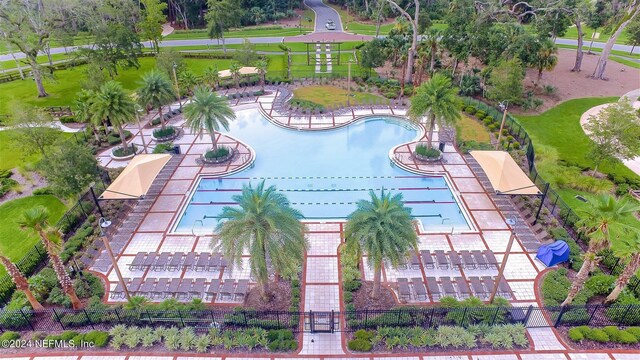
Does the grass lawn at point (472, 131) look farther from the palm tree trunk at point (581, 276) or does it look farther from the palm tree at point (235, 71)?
the palm tree at point (235, 71)

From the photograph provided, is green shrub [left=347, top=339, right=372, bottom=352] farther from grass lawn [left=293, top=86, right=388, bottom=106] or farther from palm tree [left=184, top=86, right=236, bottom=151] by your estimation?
grass lawn [left=293, top=86, right=388, bottom=106]

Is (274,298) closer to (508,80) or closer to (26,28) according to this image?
(508,80)

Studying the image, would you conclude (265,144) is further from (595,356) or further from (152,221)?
(595,356)

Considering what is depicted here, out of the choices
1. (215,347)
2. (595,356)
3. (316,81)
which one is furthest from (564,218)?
(316,81)

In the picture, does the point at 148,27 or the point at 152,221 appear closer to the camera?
the point at 152,221

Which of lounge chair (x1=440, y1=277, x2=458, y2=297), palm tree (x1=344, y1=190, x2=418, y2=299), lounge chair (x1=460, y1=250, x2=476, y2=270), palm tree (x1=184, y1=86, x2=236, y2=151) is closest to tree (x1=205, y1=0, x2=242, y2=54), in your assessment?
palm tree (x1=184, y1=86, x2=236, y2=151)

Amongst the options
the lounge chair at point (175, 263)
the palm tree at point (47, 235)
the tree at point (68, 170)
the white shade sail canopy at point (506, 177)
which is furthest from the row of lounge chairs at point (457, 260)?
the tree at point (68, 170)
